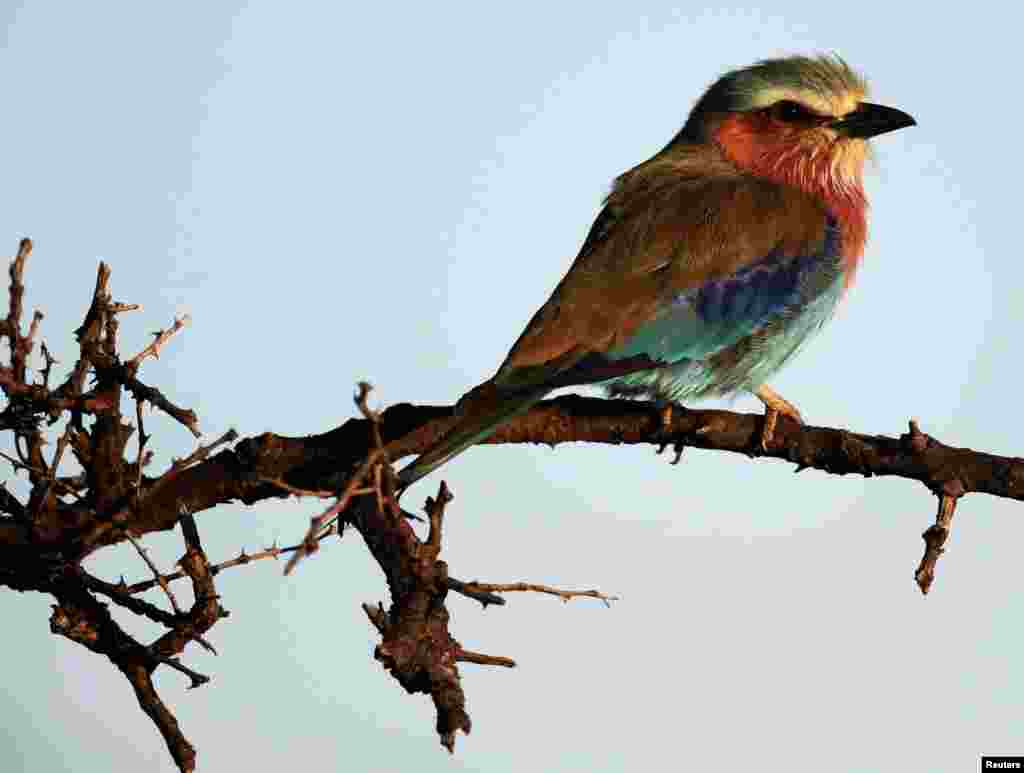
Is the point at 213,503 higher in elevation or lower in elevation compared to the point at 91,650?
higher

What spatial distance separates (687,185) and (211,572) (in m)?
2.69

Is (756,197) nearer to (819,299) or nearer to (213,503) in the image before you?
(819,299)

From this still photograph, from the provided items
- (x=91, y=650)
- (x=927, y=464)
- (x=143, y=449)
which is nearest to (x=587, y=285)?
(x=927, y=464)

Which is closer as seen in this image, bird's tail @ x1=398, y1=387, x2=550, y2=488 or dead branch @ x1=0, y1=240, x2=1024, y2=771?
dead branch @ x1=0, y1=240, x2=1024, y2=771

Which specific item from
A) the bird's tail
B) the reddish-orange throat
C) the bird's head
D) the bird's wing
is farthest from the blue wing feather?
the bird's tail

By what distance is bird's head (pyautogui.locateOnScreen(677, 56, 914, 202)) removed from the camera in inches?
233

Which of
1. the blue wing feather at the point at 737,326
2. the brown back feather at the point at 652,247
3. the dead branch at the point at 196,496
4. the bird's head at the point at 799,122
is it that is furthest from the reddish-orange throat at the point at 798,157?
the dead branch at the point at 196,496

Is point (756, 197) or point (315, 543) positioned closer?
point (315, 543)

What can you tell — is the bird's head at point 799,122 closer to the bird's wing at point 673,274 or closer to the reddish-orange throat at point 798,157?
the reddish-orange throat at point 798,157

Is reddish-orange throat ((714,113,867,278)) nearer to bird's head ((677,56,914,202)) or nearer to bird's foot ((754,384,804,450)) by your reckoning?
bird's head ((677,56,914,202))

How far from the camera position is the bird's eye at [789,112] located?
236 inches

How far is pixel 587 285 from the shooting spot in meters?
4.88

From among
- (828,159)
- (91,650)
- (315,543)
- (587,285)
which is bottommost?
(315,543)

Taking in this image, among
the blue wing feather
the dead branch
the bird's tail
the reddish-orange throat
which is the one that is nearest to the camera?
the dead branch
